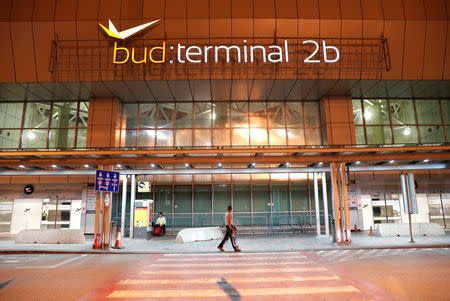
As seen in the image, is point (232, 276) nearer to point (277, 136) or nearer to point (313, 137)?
point (277, 136)

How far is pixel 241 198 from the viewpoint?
74.2 ft

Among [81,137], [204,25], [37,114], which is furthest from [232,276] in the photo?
[37,114]

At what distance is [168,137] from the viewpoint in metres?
22.5

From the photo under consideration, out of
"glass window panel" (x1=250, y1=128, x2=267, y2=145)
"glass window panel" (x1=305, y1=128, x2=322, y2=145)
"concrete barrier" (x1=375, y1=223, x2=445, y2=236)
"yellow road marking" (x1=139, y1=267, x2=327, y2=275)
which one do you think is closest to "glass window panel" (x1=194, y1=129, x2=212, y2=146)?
"glass window panel" (x1=250, y1=128, x2=267, y2=145)

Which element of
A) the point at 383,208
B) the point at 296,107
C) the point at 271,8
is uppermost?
the point at 271,8

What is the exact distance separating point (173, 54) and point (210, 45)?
93.3 inches

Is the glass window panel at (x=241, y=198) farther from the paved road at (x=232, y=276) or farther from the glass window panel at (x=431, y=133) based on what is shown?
the glass window panel at (x=431, y=133)

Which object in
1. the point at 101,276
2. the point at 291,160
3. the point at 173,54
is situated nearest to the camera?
the point at 101,276

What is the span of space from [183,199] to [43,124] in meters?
11.7

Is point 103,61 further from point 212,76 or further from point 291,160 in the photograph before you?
point 291,160

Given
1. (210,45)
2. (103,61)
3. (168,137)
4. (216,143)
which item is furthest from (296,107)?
(103,61)

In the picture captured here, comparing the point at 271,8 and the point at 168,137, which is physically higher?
the point at 271,8

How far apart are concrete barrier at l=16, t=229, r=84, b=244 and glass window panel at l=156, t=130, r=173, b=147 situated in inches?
334

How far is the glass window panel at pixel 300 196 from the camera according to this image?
22594 mm
